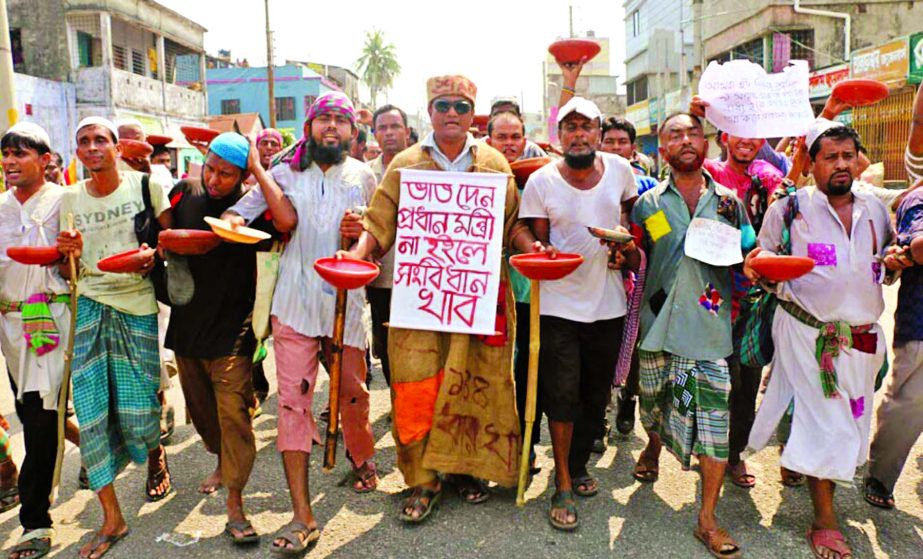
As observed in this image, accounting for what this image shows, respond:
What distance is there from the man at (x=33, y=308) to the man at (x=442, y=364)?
5.52ft

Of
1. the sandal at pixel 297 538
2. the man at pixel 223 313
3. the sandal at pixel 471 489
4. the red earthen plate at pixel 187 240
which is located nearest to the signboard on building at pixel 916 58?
the sandal at pixel 471 489

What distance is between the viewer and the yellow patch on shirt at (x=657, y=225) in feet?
11.4

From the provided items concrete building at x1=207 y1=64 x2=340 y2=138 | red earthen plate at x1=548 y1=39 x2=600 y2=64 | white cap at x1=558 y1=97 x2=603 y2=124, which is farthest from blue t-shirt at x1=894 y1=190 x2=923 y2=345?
concrete building at x1=207 y1=64 x2=340 y2=138

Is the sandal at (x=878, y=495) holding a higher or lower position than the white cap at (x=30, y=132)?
lower

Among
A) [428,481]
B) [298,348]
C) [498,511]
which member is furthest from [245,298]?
[498,511]

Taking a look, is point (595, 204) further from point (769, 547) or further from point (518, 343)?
point (769, 547)

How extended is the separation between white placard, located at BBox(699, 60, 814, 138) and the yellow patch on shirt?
743mm

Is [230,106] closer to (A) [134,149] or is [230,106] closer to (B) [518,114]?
(A) [134,149]

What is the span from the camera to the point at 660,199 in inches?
139

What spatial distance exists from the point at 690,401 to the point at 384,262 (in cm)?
206

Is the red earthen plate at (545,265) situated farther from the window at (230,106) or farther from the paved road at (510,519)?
the window at (230,106)

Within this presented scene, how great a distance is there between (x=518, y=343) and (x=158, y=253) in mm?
2049

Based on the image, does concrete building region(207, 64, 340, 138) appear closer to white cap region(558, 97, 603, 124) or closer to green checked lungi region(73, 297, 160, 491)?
green checked lungi region(73, 297, 160, 491)

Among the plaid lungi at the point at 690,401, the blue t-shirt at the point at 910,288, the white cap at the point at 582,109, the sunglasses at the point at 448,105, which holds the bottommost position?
the plaid lungi at the point at 690,401
